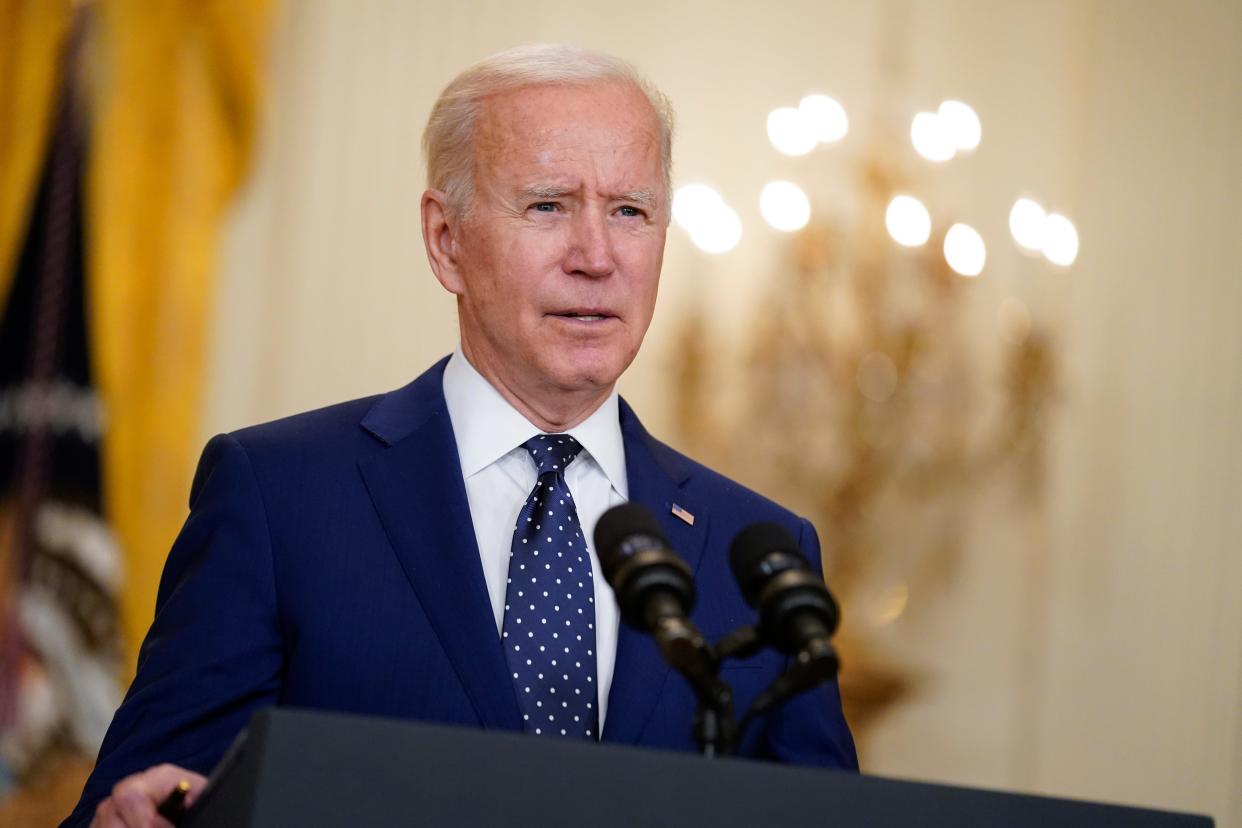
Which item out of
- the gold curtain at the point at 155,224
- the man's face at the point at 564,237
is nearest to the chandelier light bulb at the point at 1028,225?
the gold curtain at the point at 155,224

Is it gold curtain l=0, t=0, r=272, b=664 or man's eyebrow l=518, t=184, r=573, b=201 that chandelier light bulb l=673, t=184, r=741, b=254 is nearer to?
gold curtain l=0, t=0, r=272, b=664

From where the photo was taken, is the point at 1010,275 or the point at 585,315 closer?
the point at 585,315

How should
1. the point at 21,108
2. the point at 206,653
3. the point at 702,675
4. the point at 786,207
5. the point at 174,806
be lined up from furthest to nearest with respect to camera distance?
1. the point at 786,207
2. the point at 21,108
3. the point at 206,653
4. the point at 174,806
5. the point at 702,675

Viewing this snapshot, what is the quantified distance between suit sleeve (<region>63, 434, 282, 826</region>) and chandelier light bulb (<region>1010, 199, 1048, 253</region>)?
346 centimetres

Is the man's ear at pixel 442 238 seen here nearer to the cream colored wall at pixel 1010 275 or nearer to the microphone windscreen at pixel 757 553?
the microphone windscreen at pixel 757 553

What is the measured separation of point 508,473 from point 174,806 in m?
0.70

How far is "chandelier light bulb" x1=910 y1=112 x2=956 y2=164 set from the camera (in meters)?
4.95

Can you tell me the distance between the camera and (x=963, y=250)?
486cm

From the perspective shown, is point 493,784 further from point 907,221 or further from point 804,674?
point 907,221

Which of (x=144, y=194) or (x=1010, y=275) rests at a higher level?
(x=144, y=194)

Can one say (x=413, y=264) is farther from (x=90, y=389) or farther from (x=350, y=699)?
(x=350, y=699)

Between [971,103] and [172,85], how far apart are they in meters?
2.54

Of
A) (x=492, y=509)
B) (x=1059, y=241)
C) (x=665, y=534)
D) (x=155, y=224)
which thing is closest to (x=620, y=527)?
(x=665, y=534)

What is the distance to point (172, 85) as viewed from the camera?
457 centimetres
